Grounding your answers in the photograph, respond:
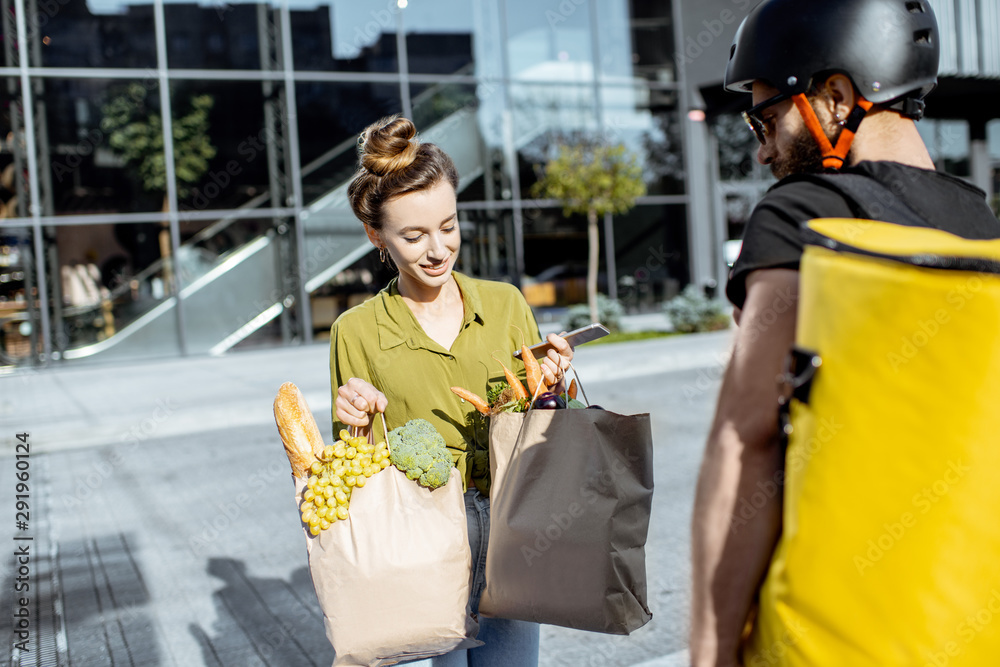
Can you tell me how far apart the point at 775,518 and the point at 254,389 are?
10436 mm

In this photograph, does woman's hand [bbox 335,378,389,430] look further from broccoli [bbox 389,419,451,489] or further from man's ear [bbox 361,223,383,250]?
man's ear [bbox 361,223,383,250]

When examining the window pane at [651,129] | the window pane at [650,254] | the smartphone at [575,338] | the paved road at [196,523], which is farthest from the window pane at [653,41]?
the smartphone at [575,338]

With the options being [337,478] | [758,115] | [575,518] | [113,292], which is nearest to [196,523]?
[337,478]

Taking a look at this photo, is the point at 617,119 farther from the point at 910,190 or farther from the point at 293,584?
the point at 910,190

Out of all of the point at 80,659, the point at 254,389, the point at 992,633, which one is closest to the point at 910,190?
the point at 992,633

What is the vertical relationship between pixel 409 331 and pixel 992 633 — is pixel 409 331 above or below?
above

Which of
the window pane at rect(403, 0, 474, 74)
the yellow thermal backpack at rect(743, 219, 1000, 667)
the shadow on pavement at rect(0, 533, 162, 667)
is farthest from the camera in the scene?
the window pane at rect(403, 0, 474, 74)

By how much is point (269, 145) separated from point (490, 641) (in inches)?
622

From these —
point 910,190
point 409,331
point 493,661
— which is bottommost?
point 493,661

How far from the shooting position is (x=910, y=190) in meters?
1.30

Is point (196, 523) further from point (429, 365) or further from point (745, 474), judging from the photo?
point (745, 474)

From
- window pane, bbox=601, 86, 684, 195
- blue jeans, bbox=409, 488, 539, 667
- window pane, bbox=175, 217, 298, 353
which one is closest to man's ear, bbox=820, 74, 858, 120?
blue jeans, bbox=409, 488, 539, 667

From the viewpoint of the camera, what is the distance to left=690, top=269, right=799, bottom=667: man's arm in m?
1.21

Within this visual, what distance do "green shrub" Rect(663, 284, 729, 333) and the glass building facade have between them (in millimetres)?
2893
